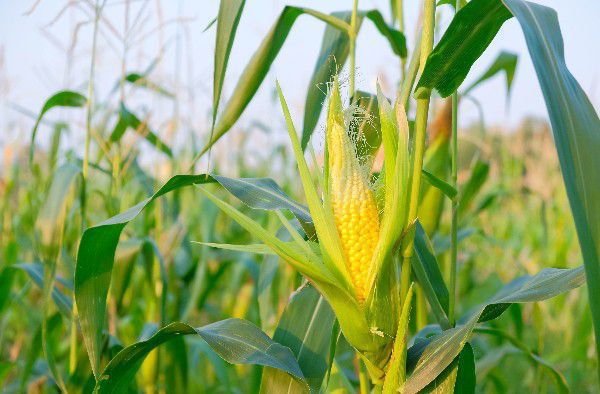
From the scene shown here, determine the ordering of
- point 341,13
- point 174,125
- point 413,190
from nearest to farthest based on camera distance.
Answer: point 413,190 → point 341,13 → point 174,125

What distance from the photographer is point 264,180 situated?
1.14 metres

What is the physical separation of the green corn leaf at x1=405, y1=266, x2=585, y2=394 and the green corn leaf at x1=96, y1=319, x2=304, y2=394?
0.17 m

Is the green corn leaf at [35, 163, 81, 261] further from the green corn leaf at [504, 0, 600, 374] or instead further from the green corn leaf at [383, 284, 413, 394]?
the green corn leaf at [504, 0, 600, 374]

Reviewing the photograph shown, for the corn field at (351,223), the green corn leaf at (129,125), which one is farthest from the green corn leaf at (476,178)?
the green corn leaf at (129,125)

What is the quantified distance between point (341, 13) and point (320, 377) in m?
0.67

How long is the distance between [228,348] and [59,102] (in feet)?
2.95

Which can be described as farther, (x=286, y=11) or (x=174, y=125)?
(x=174, y=125)

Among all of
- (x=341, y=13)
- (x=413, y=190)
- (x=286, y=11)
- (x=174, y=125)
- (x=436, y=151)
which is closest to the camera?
(x=413, y=190)

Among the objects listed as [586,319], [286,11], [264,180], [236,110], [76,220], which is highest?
[286,11]

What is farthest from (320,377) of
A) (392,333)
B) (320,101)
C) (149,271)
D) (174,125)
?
(174,125)

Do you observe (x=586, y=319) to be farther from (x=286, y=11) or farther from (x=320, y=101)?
(x=286, y=11)

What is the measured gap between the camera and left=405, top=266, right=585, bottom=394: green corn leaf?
843mm

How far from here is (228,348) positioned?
0.92m

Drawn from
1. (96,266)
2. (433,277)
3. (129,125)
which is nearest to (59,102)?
(129,125)
